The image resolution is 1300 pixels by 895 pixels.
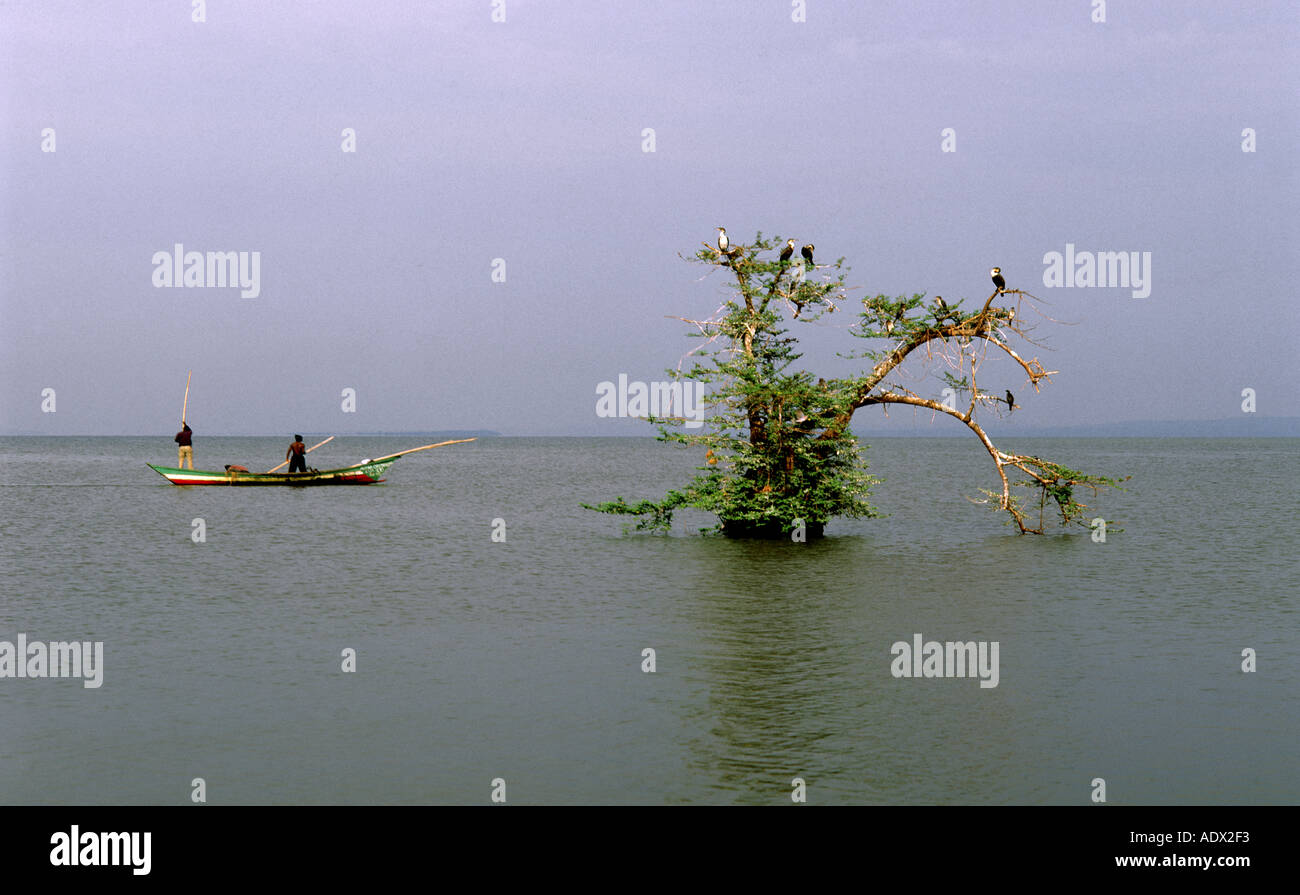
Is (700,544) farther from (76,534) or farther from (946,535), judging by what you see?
(76,534)

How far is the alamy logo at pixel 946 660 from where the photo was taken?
14312mm

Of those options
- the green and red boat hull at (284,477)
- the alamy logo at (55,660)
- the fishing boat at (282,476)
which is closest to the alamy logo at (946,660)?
the alamy logo at (55,660)

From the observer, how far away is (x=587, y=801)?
31.6 ft

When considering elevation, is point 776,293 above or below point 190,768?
above

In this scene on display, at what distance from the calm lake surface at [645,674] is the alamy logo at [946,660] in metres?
0.23

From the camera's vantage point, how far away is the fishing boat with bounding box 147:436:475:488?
47.6 meters

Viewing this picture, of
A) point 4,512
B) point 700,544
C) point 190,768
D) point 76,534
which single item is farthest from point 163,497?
point 190,768

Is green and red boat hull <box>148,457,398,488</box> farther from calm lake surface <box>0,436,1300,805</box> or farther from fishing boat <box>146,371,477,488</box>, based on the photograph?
calm lake surface <box>0,436,1300,805</box>
